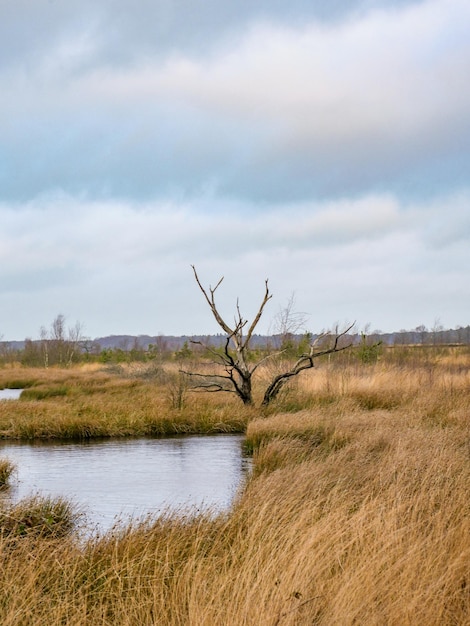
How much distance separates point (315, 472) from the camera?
28.1 feet

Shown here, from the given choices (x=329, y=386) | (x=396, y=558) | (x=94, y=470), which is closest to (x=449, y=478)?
(x=396, y=558)

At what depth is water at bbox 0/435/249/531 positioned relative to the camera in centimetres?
1027

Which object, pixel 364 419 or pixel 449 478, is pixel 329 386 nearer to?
pixel 364 419

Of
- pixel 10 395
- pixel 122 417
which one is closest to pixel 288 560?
pixel 122 417

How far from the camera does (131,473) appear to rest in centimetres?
1275

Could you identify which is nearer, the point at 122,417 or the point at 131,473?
the point at 131,473

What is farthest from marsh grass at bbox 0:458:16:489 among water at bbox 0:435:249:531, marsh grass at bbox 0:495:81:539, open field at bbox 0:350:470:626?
open field at bbox 0:350:470:626

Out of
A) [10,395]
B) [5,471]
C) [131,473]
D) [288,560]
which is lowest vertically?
[131,473]

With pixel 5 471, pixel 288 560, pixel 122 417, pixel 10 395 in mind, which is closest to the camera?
pixel 288 560

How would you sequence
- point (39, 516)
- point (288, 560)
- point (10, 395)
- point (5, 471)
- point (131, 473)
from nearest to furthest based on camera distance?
point (288, 560)
point (39, 516)
point (5, 471)
point (131, 473)
point (10, 395)

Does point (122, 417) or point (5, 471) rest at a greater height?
point (122, 417)

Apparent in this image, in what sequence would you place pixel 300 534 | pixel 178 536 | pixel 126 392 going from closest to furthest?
pixel 300 534, pixel 178 536, pixel 126 392

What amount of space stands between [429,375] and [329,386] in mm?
3135

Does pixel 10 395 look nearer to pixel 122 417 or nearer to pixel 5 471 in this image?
pixel 122 417
